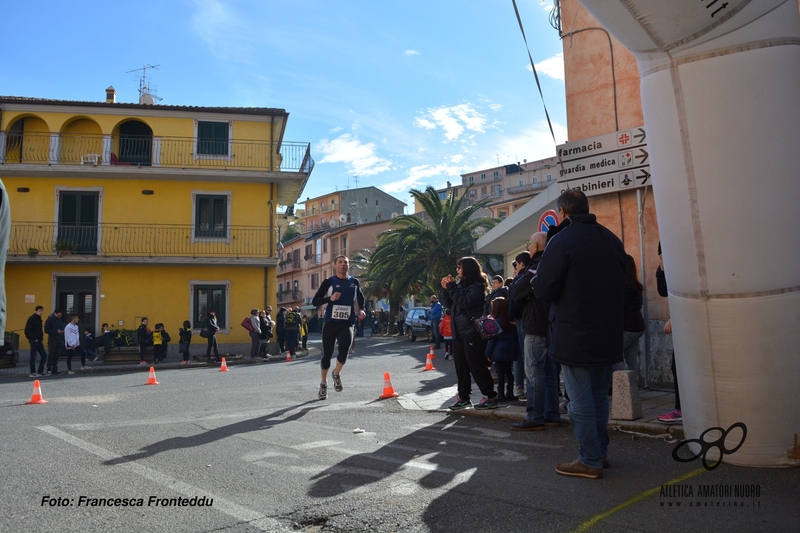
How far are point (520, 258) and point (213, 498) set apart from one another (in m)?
4.30

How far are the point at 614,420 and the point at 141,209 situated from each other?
26284 millimetres

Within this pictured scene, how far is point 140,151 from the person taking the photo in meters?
29.5

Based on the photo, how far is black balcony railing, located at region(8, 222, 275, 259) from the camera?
2773 centimetres

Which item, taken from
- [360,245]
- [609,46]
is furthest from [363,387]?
[360,245]

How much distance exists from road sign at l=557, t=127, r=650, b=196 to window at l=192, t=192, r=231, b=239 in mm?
22010

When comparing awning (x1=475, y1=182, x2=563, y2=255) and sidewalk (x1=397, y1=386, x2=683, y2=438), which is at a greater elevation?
awning (x1=475, y1=182, x2=563, y2=255)

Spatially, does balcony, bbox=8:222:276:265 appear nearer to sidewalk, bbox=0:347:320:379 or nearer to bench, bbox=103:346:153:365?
sidewalk, bbox=0:347:320:379

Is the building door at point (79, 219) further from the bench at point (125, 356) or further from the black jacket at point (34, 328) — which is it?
the black jacket at point (34, 328)

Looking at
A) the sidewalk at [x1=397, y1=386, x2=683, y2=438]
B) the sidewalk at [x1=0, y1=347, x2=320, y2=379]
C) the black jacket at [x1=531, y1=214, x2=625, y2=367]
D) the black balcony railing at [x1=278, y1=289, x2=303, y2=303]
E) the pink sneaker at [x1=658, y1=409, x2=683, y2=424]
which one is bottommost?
the sidewalk at [x1=397, y1=386, x2=683, y2=438]

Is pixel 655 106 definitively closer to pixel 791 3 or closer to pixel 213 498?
pixel 791 3

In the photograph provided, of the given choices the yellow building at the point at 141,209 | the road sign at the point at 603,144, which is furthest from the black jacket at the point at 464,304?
the yellow building at the point at 141,209

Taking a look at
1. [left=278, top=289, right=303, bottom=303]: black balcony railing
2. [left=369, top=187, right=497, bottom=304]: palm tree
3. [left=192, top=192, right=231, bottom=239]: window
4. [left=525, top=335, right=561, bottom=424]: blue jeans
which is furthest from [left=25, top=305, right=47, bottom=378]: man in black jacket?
[left=278, top=289, right=303, bottom=303]: black balcony railing

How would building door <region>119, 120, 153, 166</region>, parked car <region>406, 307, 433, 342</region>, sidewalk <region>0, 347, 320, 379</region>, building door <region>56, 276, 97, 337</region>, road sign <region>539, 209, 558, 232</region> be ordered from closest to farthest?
road sign <region>539, 209, 558, 232</region>
sidewalk <region>0, 347, 320, 379</region>
building door <region>56, 276, 97, 337</region>
building door <region>119, 120, 153, 166</region>
parked car <region>406, 307, 433, 342</region>

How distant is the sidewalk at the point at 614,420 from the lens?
6070mm
